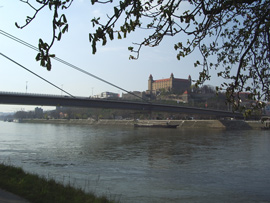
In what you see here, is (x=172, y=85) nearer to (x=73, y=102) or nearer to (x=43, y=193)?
(x=73, y=102)

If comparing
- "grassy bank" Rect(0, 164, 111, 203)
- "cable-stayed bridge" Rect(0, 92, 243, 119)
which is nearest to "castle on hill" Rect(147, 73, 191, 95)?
"cable-stayed bridge" Rect(0, 92, 243, 119)

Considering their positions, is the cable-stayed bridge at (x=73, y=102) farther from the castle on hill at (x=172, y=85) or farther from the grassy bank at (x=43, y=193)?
the castle on hill at (x=172, y=85)

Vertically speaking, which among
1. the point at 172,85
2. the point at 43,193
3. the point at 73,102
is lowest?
the point at 43,193

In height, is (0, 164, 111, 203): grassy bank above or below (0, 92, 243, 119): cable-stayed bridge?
below

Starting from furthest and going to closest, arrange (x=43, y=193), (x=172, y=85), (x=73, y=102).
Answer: (x=172, y=85), (x=73, y=102), (x=43, y=193)

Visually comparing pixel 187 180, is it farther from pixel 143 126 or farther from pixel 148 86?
pixel 148 86

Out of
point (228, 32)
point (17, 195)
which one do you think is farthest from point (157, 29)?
point (17, 195)

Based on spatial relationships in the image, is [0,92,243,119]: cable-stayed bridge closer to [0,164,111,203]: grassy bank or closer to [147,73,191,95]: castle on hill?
[0,164,111,203]: grassy bank

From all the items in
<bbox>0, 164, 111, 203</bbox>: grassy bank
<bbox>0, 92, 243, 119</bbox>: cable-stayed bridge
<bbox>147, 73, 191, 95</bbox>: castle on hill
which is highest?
<bbox>147, 73, 191, 95</bbox>: castle on hill

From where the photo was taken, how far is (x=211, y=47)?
19.8ft

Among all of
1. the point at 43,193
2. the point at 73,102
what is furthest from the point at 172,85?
the point at 43,193

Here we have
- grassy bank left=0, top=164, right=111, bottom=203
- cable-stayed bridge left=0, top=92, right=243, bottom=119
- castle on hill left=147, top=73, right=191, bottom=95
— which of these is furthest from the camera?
castle on hill left=147, top=73, right=191, bottom=95

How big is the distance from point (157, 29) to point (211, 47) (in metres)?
1.85

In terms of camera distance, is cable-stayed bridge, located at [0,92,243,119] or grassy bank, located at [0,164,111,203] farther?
cable-stayed bridge, located at [0,92,243,119]
